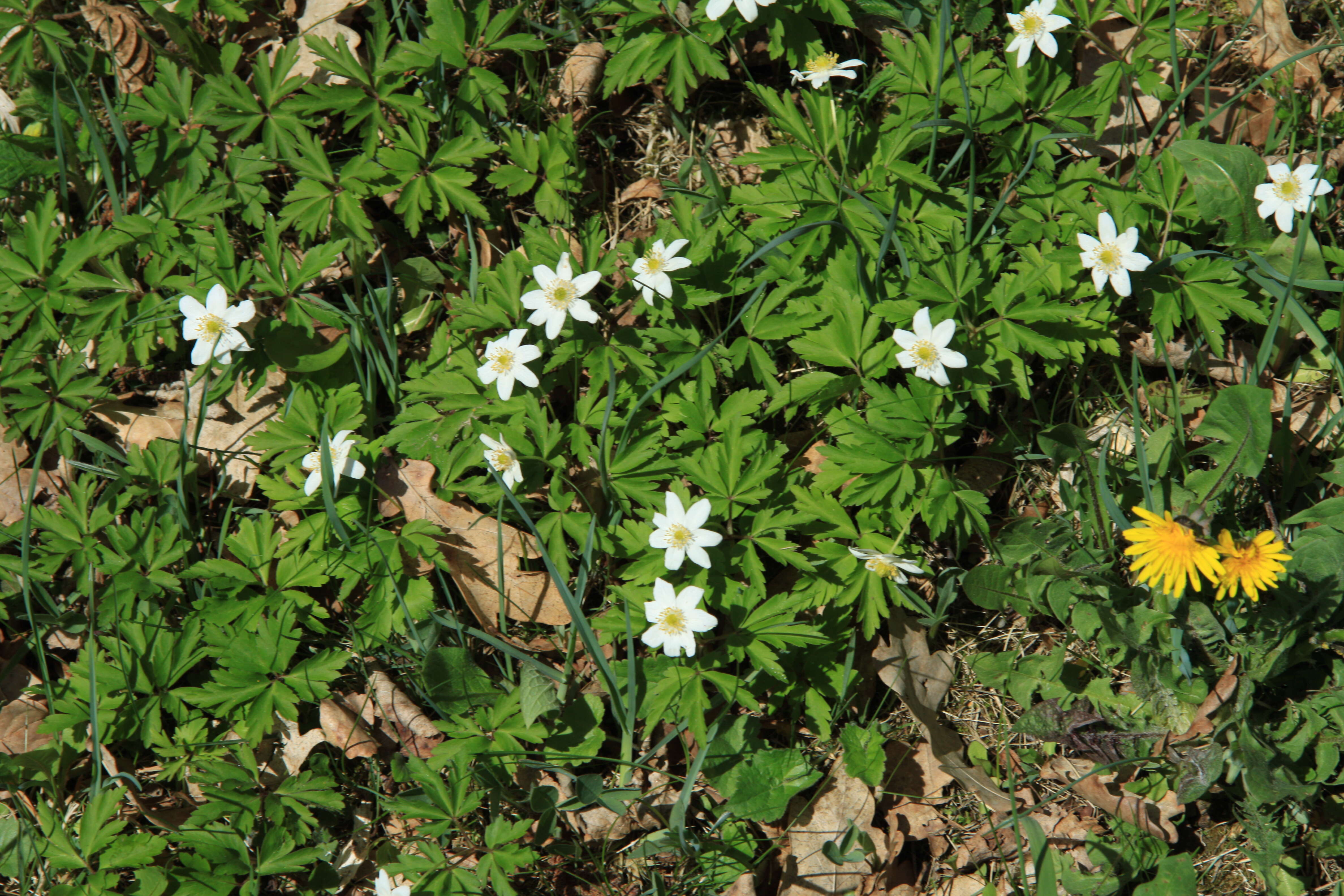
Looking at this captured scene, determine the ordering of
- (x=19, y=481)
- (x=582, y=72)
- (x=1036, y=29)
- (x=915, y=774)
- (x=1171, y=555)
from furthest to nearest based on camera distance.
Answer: (x=582, y=72), (x=19, y=481), (x=915, y=774), (x=1036, y=29), (x=1171, y=555)

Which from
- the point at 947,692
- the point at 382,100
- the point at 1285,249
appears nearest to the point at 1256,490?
the point at 1285,249

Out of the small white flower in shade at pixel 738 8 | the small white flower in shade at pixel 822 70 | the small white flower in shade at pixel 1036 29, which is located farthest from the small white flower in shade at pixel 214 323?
the small white flower in shade at pixel 1036 29

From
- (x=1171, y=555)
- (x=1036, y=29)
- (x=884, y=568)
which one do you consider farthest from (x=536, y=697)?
(x=1036, y=29)

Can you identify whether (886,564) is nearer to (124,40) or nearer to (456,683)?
(456,683)

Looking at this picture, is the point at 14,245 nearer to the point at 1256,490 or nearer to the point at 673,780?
the point at 673,780

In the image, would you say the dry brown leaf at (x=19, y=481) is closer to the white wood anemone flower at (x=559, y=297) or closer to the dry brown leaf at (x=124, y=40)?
the dry brown leaf at (x=124, y=40)

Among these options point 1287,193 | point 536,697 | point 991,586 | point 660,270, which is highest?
point 1287,193

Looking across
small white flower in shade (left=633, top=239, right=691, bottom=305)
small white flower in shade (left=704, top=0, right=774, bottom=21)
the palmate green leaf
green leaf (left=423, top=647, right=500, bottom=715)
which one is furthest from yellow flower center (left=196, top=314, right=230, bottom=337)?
the palmate green leaf
